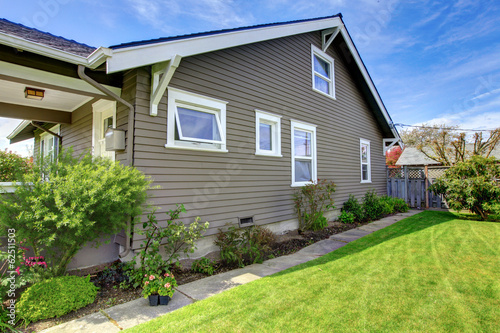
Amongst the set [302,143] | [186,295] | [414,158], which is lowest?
[186,295]

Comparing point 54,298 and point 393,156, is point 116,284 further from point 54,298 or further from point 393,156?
point 393,156

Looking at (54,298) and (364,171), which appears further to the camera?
(364,171)

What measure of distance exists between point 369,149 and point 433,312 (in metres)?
9.04

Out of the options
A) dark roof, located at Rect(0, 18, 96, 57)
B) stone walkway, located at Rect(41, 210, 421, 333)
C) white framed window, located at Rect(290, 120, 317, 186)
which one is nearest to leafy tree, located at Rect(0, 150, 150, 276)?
stone walkway, located at Rect(41, 210, 421, 333)

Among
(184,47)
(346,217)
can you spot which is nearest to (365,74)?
(346,217)

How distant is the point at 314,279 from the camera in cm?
365

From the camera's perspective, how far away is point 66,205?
282 cm

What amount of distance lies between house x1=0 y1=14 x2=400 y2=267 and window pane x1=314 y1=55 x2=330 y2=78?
0.11ft

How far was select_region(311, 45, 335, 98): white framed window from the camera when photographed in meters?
8.01

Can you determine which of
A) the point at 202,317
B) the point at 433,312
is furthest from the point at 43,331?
the point at 433,312

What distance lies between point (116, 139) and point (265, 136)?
11.1 feet

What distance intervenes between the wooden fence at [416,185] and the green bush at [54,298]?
1254cm

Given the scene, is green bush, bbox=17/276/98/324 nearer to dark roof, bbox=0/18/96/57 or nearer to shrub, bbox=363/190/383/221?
dark roof, bbox=0/18/96/57

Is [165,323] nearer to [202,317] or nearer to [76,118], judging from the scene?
[202,317]
